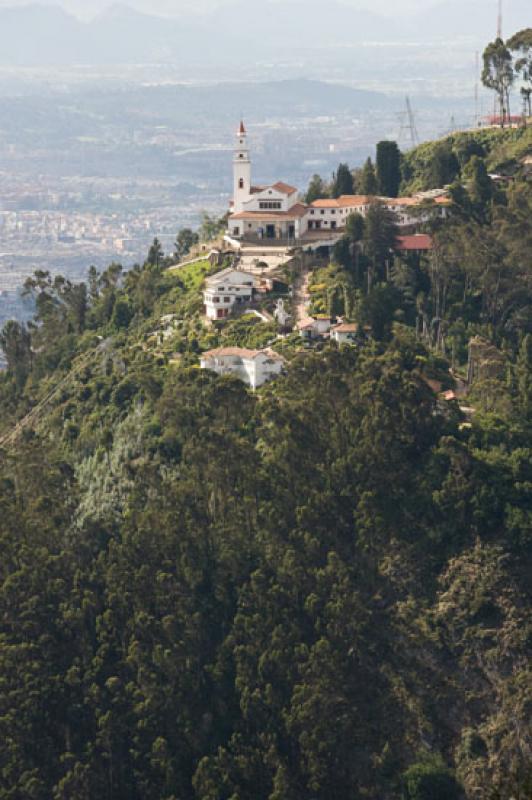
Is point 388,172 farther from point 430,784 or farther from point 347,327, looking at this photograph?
point 430,784

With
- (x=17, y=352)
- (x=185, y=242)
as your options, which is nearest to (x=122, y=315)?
(x=17, y=352)

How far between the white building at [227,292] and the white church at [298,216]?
16.6ft

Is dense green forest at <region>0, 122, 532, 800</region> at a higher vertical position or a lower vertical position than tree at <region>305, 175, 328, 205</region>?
lower

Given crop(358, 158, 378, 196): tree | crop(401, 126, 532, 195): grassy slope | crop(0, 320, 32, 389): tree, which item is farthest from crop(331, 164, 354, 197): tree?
crop(0, 320, 32, 389): tree

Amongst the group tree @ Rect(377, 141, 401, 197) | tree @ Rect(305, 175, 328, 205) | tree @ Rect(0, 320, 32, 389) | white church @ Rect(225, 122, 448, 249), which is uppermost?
tree @ Rect(377, 141, 401, 197)

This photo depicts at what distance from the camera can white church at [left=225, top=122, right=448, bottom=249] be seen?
283 ft

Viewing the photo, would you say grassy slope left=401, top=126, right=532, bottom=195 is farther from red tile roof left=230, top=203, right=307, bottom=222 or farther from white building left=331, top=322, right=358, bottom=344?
white building left=331, top=322, right=358, bottom=344

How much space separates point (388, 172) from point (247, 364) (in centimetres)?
1997

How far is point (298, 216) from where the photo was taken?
87438mm

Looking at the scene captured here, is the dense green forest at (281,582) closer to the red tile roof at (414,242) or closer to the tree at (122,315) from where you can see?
the red tile roof at (414,242)

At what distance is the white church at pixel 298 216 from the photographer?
283 ft

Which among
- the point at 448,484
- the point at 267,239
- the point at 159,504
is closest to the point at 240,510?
the point at 159,504

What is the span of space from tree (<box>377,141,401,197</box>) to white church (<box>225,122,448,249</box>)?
2.14 meters

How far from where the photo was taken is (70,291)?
93.9 metres
